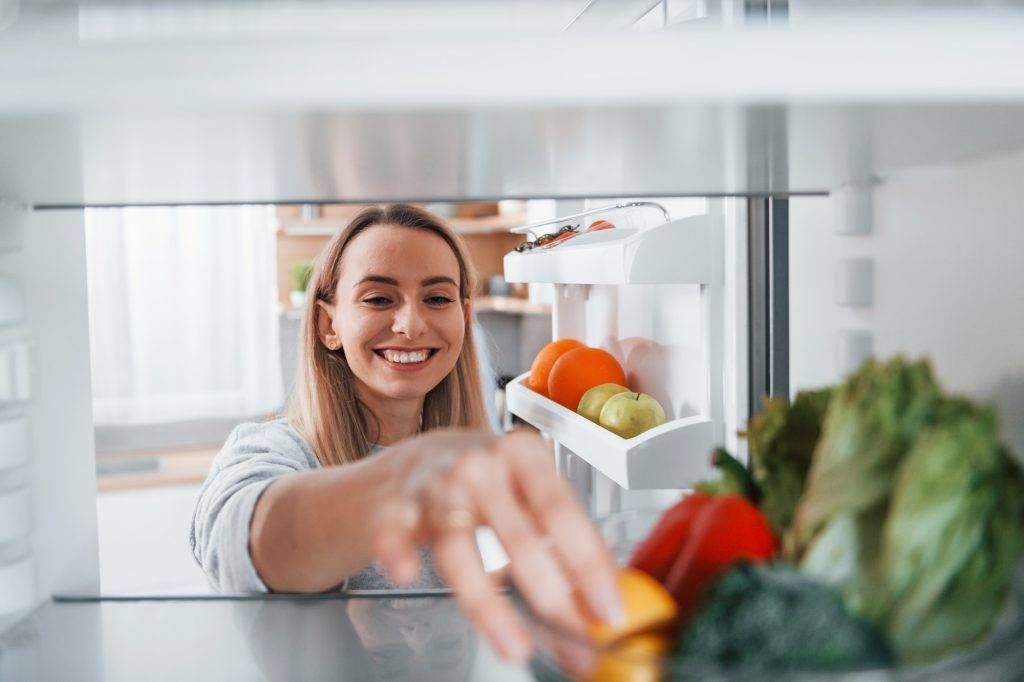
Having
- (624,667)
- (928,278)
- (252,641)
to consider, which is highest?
(928,278)

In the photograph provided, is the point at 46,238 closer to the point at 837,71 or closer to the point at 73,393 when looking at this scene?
the point at 73,393

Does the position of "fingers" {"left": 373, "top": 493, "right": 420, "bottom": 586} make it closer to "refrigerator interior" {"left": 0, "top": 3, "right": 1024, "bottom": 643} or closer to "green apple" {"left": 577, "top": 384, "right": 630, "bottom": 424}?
"refrigerator interior" {"left": 0, "top": 3, "right": 1024, "bottom": 643}

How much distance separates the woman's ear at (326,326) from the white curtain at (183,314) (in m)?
2.46

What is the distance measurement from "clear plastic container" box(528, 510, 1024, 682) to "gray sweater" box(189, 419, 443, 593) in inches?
10.3

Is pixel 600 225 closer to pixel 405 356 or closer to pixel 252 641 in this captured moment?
pixel 405 356

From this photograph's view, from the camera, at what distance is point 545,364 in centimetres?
134

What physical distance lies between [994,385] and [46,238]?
0.66 metres

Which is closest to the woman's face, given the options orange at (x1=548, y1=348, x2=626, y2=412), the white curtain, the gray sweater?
the gray sweater

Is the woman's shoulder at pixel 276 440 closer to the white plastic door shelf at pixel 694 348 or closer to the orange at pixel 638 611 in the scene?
the white plastic door shelf at pixel 694 348

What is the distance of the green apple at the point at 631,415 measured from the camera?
0.99m

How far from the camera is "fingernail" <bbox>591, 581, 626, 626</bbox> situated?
11.4 inches

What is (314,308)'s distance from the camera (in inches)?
64.2

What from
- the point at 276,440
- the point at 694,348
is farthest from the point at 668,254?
the point at 276,440

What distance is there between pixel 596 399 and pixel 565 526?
84cm
